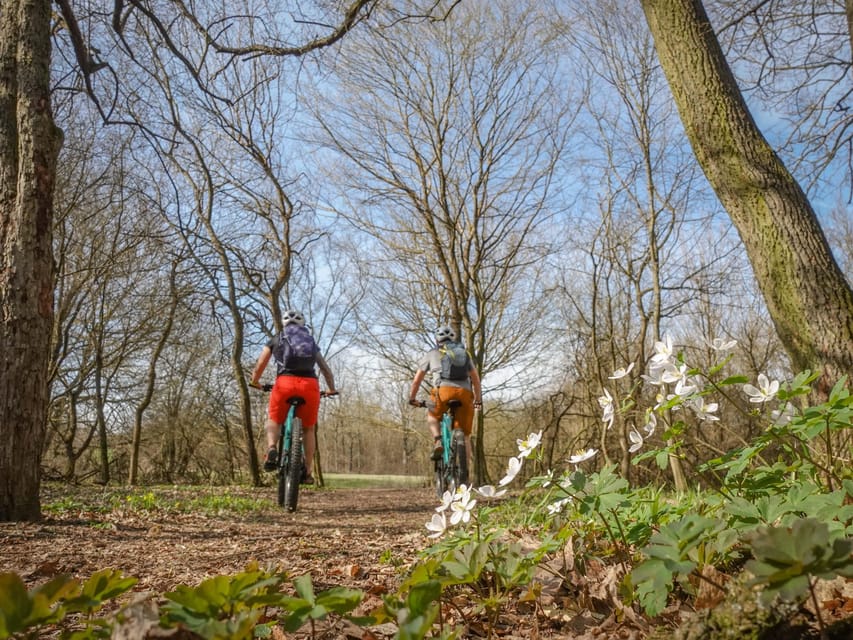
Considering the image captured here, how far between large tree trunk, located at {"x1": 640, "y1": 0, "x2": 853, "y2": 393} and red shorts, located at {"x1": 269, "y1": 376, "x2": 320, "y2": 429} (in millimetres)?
4112

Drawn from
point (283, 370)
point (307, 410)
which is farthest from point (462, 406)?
point (283, 370)

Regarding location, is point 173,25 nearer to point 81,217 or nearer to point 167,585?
point 81,217

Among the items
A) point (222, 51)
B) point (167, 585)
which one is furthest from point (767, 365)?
point (167, 585)

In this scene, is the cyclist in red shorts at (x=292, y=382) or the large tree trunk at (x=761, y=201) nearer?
the large tree trunk at (x=761, y=201)

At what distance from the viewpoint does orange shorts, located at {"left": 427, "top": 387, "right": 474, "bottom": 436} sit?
22.4 feet

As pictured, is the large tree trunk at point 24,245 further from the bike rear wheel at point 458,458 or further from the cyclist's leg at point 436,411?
the bike rear wheel at point 458,458

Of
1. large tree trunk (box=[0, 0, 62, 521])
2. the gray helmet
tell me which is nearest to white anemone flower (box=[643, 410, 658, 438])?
large tree trunk (box=[0, 0, 62, 521])

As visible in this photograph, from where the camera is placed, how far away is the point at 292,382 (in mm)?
6125

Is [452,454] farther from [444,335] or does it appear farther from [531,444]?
[531,444]

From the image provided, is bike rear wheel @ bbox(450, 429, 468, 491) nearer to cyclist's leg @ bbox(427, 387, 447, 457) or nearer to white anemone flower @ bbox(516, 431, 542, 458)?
cyclist's leg @ bbox(427, 387, 447, 457)

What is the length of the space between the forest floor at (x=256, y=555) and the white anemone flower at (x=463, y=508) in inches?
9.5

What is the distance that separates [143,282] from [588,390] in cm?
1023

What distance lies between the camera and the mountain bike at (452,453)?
→ 22.3 feet

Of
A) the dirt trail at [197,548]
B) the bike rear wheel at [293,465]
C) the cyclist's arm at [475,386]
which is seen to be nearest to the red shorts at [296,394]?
the bike rear wheel at [293,465]
